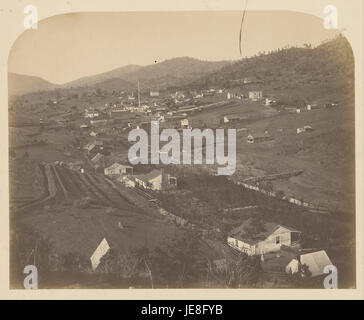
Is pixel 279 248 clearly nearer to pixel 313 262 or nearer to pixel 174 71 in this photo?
pixel 313 262

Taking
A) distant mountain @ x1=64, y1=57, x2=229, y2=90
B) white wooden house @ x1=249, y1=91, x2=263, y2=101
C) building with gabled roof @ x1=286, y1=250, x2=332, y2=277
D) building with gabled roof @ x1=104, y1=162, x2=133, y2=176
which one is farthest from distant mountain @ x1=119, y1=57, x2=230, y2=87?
building with gabled roof @ x1=286, y1=250, x2=332, y2=277

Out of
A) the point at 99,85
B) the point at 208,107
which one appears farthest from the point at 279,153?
the point at 99,85

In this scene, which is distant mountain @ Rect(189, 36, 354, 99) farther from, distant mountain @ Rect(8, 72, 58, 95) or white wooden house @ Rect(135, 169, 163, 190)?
distant mountain @ Rect(8, 72, 58, 95)

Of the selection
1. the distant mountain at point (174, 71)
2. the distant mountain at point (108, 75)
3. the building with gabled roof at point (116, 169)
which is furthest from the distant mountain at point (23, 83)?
the building with gabled roof at point (116, 169)

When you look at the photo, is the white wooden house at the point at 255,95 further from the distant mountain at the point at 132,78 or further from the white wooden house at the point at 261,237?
the white wooden house at the point at 261,237

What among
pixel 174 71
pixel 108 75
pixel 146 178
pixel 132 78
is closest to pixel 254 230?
pixel 146 178

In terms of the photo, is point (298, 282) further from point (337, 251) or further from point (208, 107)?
point (208, 107)
